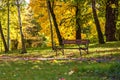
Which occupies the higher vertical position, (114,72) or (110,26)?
(110,26)

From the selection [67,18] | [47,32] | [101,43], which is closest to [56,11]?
[67,18]

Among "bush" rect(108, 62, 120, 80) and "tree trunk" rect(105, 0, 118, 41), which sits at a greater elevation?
"tree trunk" rect(105, 0, 118, 41)

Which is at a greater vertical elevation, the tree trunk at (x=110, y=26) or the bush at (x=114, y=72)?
the tree trunk at (x=110, y=26)

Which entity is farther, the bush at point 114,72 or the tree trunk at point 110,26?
the tree trunk at point 110,26

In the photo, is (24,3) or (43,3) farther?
(43,3)

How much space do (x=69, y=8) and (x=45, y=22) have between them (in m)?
6.19

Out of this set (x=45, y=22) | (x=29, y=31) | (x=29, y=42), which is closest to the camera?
(x=45, y=22)

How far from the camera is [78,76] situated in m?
13.0

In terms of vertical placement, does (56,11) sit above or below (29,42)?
above

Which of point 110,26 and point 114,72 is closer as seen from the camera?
point 114,72

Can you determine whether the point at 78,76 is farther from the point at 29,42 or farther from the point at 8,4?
the point at 29,42

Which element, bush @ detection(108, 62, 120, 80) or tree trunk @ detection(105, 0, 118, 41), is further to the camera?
tree trunk @ detection(105, 0, 118, 41)

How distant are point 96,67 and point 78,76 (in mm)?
1448

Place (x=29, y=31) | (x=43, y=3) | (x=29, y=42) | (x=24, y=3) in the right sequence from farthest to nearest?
1. (x=29, y=31)
2. (x=29, y=42)
3. (x=43, y=3)
4. (x=24, y=3)
